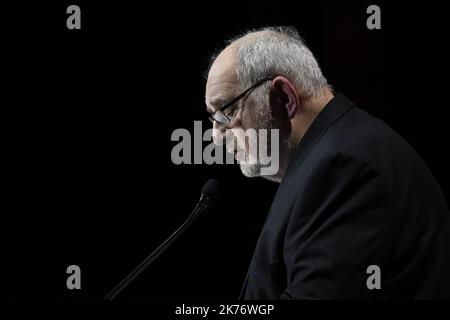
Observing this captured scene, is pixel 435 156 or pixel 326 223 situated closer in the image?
pixel 326 223

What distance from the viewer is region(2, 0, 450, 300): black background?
2652mm

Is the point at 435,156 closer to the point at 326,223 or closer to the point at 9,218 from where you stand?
the point at 326,223

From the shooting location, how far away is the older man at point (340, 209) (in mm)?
1290

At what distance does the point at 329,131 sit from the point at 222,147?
0.78 meters

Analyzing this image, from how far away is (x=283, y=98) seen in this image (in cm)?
172

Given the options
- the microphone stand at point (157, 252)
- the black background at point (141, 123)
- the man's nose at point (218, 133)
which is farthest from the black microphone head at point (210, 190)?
the black background at point (141, 123)

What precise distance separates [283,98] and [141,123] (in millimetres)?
1212

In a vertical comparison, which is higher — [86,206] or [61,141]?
[61,141]

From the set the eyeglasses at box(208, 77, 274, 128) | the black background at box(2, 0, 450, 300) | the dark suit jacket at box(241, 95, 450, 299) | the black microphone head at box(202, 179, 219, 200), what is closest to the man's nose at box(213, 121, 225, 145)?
the eyeglasses at box(208, 77, 274, 128)

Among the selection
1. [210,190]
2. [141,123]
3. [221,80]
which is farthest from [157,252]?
[141,123]

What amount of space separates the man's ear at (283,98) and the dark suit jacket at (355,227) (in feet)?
0.57

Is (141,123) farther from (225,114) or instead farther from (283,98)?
(283,98)
